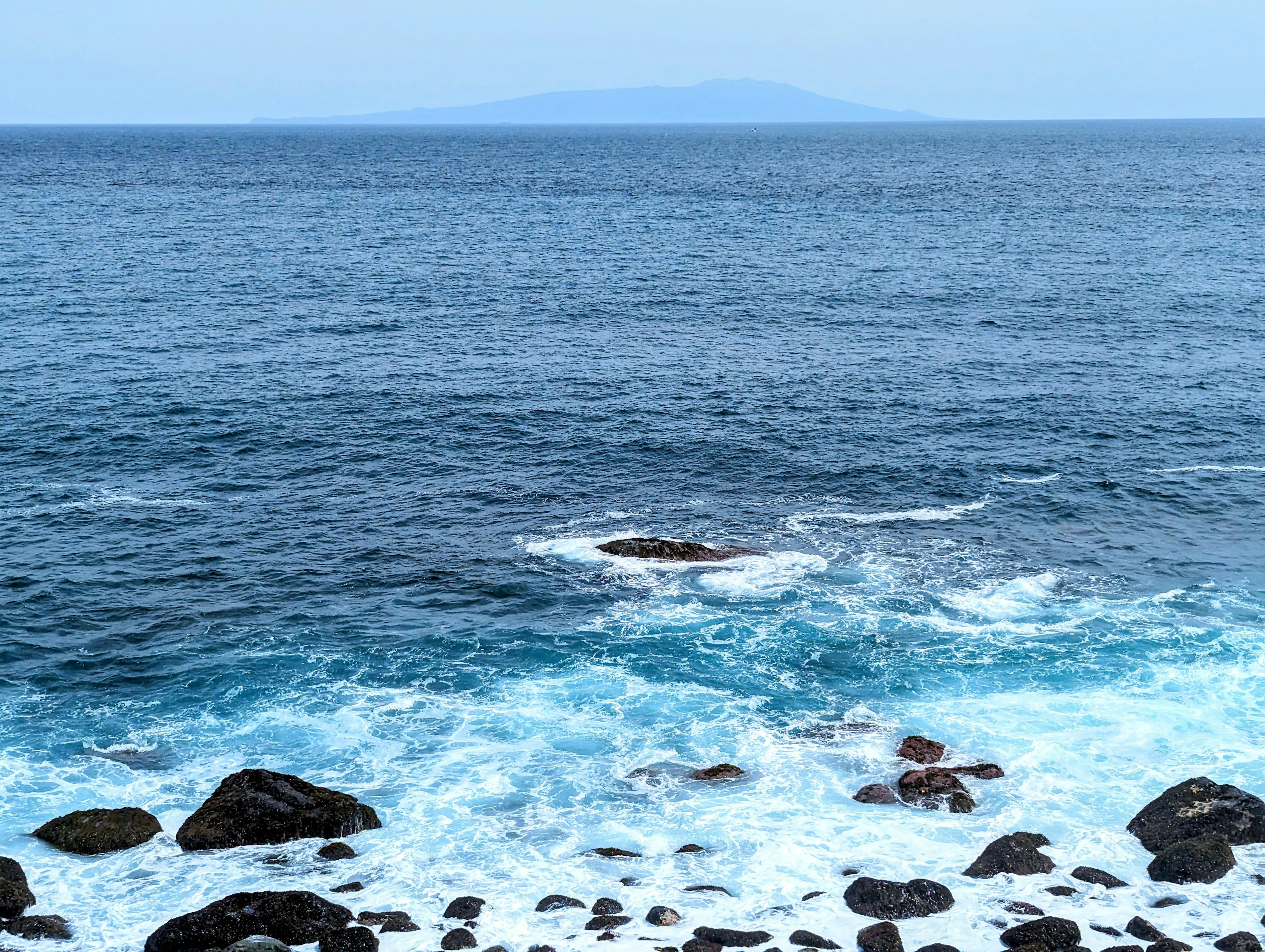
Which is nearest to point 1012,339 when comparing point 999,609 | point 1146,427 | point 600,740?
point 1146,427

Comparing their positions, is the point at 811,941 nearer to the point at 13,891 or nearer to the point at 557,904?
the point at 557,904

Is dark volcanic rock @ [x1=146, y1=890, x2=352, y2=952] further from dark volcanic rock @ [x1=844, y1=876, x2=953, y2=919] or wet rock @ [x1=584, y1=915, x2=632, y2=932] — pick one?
dark volcanic rock @ [x1=844, y1=876, x2=953, y2=919]

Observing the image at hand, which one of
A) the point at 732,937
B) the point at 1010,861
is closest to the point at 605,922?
the point at 732,937

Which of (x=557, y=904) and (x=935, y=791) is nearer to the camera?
(x=557, y=904)

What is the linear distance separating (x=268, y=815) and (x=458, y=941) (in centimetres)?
939

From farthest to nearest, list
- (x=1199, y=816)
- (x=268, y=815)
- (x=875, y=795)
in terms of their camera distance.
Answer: (x=875, y=795)
(x=268, y=815)
(x=1199, y=816)

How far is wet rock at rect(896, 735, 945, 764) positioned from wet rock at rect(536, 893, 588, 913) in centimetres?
1510

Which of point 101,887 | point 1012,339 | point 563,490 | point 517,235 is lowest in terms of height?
point 101,887

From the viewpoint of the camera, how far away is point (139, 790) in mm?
40594

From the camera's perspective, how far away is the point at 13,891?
33.5m

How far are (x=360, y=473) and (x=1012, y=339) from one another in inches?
2371

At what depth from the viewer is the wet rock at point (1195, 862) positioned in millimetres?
35188

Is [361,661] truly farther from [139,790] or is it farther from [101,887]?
[101,887]

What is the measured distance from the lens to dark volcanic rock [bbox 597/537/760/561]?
58438 millimetres
